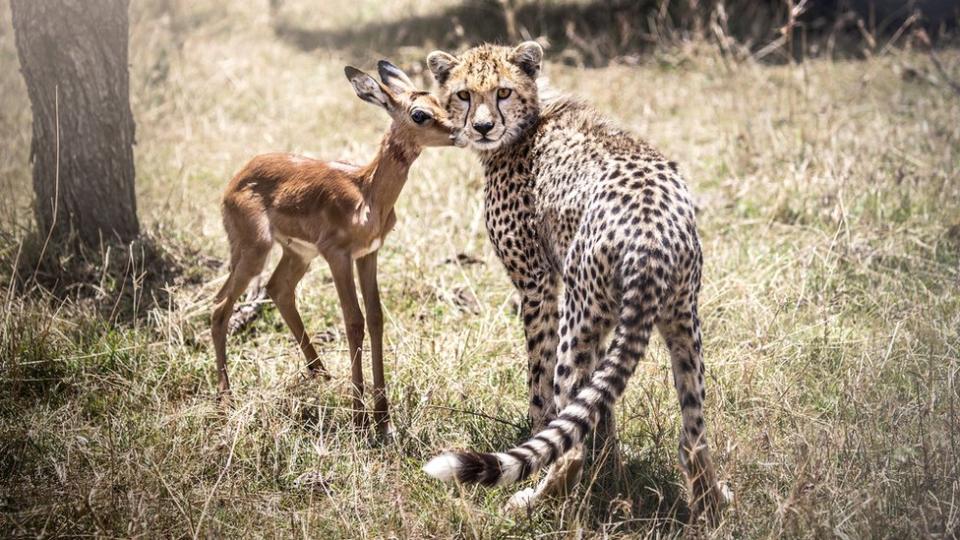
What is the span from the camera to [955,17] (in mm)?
9547

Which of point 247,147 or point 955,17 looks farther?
point 955,17

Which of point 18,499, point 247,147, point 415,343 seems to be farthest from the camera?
point 247,147

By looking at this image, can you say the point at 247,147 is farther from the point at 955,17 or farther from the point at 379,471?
the point at 955,17

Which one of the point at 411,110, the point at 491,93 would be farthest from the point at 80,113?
the point at 491,93

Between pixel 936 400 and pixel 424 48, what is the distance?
6.16 meters

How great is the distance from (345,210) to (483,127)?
2.23 feet

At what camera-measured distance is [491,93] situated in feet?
14.7

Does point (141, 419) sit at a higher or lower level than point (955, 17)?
lower

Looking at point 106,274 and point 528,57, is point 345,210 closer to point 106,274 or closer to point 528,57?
point 528,57

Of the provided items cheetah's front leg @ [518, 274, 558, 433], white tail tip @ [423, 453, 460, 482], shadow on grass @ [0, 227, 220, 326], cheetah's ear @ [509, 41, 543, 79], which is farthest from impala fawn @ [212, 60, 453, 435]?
white tail tip @ [423, 453, 460, 482]

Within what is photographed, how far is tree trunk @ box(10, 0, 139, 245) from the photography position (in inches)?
213

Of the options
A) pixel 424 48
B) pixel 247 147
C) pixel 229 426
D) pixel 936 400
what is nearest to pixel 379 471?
pixel 229 426

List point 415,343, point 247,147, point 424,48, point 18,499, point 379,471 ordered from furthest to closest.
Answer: point 424,48
point 247,147
point 415,343
point 379,471
point 18,499

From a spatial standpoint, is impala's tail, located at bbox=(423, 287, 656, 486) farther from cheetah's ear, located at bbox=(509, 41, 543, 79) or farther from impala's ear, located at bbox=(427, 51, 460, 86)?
impala's ear, located at bbox=(427, 51, 460, 86)
